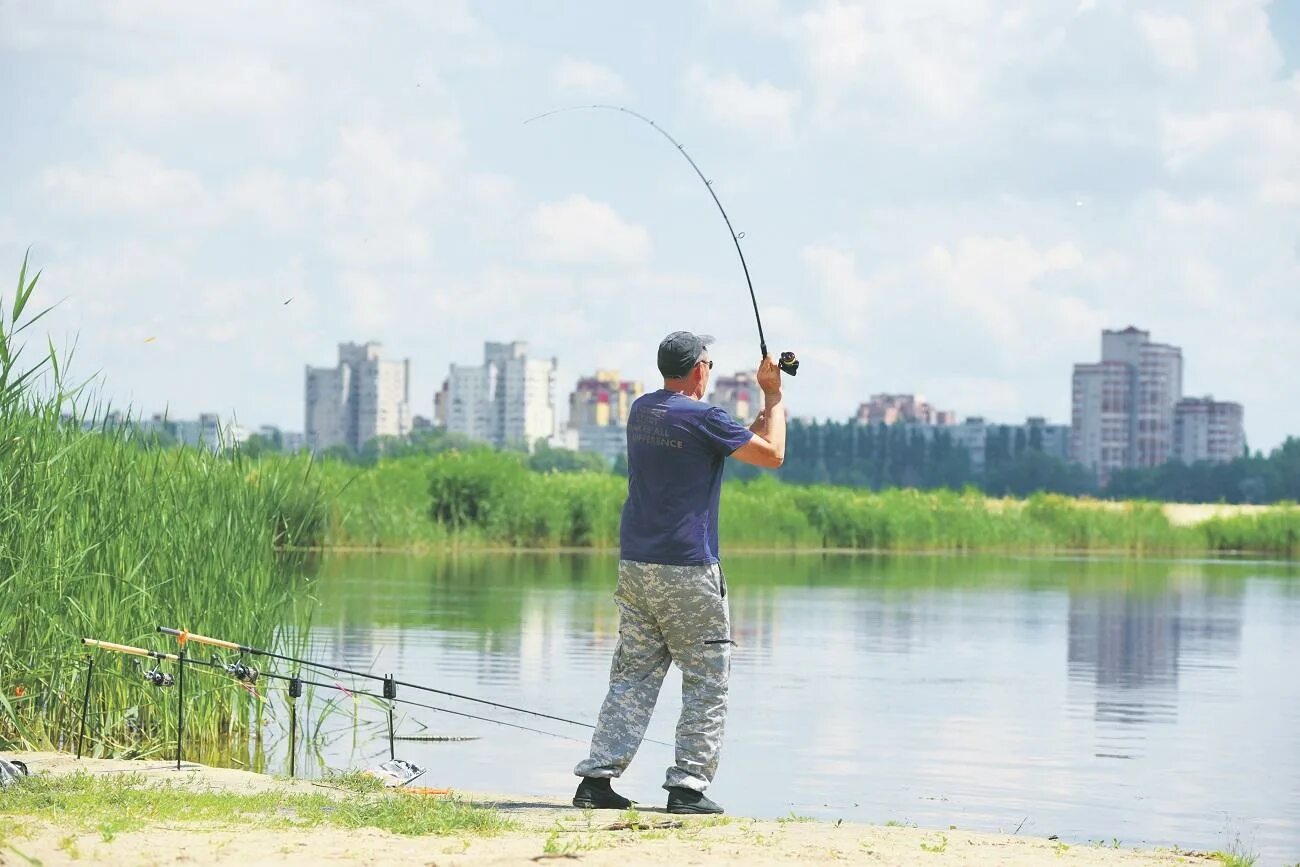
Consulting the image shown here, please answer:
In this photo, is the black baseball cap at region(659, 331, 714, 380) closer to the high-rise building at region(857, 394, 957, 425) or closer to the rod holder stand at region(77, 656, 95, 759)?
the rod holder stand at region(77, 656, 95, 759)

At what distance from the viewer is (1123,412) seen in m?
132

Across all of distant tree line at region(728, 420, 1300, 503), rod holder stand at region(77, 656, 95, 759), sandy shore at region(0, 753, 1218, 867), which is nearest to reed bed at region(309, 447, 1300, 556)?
rod holder stand at region(77, 656, 95, 759)

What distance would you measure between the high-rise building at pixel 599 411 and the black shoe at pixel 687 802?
146 metres

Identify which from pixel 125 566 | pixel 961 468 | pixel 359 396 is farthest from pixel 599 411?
pixel 125 566

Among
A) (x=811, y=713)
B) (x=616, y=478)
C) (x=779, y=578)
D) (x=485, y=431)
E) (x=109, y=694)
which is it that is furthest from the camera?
(x=485, y=431)

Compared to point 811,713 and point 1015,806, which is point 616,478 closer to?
point 811,713

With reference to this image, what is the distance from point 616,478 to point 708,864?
3464cm

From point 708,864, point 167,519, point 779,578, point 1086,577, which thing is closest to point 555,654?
point 167,519

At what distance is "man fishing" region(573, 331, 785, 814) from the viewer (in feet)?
23.8

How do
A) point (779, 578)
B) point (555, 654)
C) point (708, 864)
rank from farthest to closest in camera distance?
point (779, 578) < point (555, 654) < point (708, 864)

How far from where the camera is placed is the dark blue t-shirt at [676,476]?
7246mm

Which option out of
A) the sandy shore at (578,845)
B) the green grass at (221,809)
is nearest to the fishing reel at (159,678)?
the green grass at (221,809)

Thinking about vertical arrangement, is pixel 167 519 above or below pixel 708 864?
above

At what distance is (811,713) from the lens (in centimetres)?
1391
